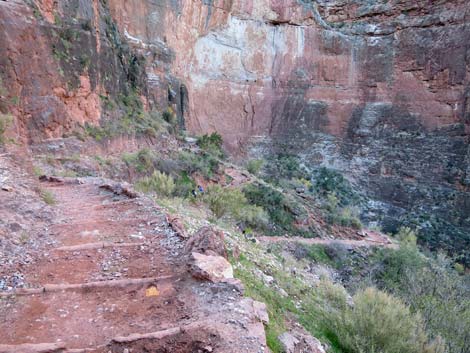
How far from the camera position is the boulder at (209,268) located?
3.76m

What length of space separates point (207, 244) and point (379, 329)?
2.29 metres

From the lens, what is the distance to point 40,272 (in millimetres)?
4219

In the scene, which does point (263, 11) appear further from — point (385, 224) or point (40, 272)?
point (40, 272)

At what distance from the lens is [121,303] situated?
359cm

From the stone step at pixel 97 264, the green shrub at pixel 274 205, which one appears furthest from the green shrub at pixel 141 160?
the stone step at pixel 97 264

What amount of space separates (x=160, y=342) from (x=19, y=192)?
440cm

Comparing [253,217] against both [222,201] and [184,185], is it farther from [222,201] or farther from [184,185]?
[184,185]

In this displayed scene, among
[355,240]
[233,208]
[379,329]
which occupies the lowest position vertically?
[355,240]

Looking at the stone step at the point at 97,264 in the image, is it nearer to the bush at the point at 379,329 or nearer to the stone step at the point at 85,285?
the stone step at the point at 85,285

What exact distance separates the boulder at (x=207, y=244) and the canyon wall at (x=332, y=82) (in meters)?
12.9

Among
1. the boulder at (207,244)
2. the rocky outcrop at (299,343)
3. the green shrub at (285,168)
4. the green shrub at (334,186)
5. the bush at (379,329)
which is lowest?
the green shrub at (334,186)

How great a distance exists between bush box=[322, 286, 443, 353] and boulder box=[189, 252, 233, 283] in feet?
5.86

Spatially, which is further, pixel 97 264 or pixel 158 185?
pixel 158 185

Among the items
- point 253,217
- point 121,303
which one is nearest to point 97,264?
point 121,303
